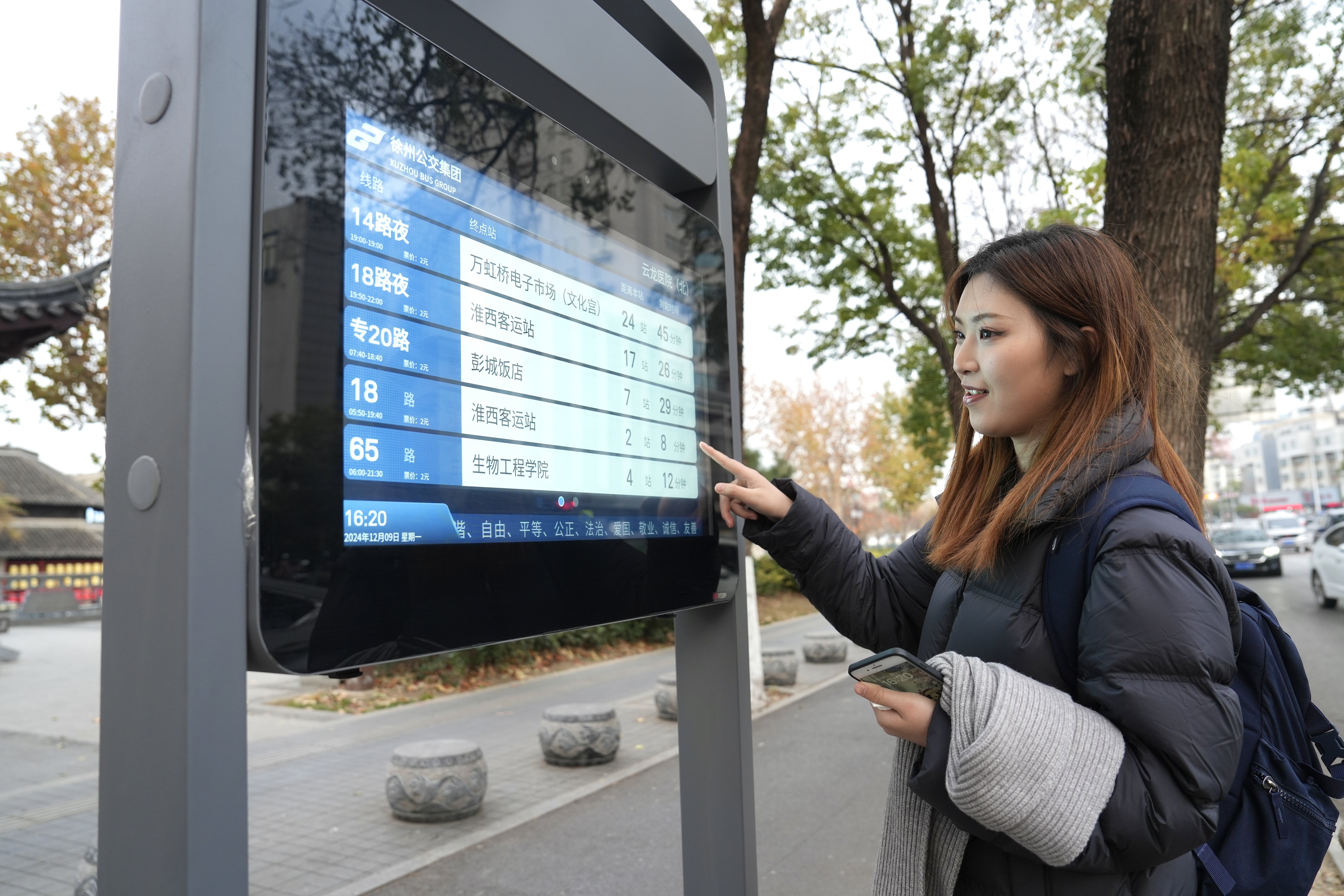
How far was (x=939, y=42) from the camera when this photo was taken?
37.2 feet

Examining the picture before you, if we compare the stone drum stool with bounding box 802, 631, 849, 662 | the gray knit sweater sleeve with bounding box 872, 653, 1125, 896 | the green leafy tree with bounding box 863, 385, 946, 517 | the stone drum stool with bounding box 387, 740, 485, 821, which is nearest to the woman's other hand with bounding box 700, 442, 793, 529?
the gray knit sweater sleeve with bounding box 872, 653, 1125, 896

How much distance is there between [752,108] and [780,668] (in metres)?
6.25

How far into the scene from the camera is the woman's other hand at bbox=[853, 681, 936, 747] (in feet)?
4.76

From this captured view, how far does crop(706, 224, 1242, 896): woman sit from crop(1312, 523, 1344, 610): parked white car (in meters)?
17.7

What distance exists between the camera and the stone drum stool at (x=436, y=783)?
5.55m

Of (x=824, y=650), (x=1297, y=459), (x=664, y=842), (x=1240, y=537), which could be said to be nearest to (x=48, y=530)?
(x=824, y=650)

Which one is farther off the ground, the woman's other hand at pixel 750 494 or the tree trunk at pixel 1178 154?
the tree trunk at pixel 1178 154

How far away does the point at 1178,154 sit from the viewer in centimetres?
470

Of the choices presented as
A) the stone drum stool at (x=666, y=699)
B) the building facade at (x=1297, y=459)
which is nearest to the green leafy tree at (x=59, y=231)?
the stone drum stool at (x=666, y=699)

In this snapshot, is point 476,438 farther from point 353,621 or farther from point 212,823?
point 212,823

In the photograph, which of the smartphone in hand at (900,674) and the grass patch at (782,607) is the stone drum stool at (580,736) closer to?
the smartphone in hand at (900,674)

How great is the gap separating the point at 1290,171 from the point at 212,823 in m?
16.9

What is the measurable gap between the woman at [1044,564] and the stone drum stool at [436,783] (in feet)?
13.6

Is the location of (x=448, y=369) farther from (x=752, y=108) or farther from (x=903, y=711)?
(x=752, y=108)
